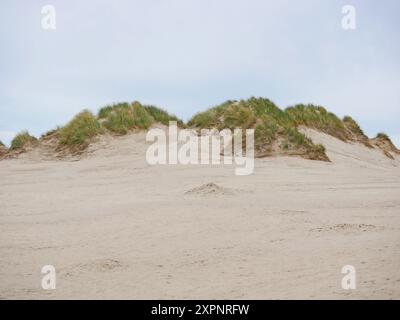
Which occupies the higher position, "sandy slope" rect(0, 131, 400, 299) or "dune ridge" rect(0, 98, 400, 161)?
"dune ridge" rect(0, 98, 400, 161)

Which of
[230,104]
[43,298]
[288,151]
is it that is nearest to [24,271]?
[43,298]

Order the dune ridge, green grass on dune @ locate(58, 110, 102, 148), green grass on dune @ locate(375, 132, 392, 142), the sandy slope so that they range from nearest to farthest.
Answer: the sandy slope
the dune ridge
green grass on dune @ locate(58, 110, 102, 148)
green grass on dune @ locate(375, 132, 392, 142)

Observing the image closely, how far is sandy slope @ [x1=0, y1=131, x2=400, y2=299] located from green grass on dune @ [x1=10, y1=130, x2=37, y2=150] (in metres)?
Answer: 4.80

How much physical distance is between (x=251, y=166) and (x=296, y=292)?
678cm

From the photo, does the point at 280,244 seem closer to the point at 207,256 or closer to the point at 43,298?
the point at 207,256

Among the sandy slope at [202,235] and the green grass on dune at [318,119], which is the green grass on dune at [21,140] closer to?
the sandy slope at [202,235]

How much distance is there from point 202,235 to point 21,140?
10.2 meters

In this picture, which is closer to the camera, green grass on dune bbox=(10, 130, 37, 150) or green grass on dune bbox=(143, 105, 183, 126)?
green grass on dune bbox=(10, 130, 37, 150)

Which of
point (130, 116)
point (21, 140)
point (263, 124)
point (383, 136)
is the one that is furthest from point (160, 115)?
point (383, 136)

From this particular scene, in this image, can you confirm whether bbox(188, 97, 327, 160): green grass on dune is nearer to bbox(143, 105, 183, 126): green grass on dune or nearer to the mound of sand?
bbox(143, 105, 183, 126): green grass on dune

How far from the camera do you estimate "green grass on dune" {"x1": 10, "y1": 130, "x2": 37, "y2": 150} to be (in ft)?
45.3

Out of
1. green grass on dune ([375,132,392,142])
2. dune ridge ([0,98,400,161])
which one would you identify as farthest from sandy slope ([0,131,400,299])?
green grass on dune ([375,132,392,142])

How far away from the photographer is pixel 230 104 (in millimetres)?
15547

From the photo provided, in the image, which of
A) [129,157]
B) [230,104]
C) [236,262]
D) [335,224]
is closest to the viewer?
[236,262]
